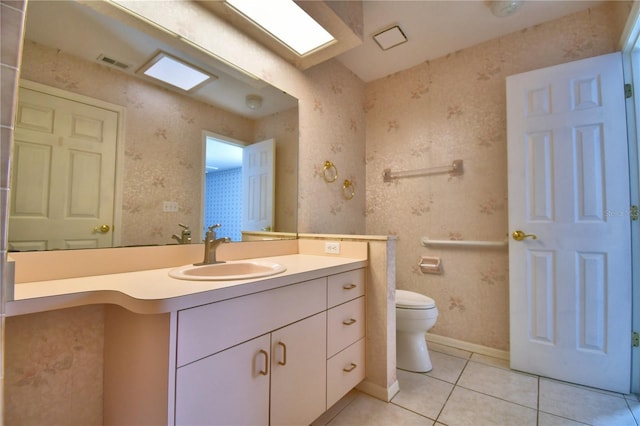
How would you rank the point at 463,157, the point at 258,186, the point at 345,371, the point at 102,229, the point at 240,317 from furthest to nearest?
the point at 463,157, the point at 258,186, the point at 345,371, the point at 102,229, the point at 240,317

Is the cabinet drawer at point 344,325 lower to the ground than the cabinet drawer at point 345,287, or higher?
lower

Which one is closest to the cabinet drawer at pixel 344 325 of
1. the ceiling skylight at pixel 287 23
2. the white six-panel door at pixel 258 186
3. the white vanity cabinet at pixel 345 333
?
the white vanity cabinet at pixel 345 333

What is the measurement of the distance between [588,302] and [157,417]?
2.28 metres

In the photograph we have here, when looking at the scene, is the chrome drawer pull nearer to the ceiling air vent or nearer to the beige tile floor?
the beige tile floor

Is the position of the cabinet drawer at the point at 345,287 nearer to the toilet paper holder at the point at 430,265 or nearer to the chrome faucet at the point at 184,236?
the chrome faucet at the point at 184,236

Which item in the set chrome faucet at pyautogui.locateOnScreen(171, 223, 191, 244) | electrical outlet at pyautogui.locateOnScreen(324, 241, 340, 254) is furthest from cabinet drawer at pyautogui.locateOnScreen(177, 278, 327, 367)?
chrome faucet at pyautogui.locateOnScreen(171, 223, 191, 244)

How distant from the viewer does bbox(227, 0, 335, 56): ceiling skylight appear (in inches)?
62.1

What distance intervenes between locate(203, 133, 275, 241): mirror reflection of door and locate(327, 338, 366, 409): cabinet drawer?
0.85 meters

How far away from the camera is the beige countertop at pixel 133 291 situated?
0.76m

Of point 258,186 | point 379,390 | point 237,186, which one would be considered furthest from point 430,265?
point 237,186

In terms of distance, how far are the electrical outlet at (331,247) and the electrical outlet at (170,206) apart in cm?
88

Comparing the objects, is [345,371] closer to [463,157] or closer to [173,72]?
[173,72]

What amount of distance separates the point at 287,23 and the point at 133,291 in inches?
66.9

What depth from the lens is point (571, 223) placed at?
1.76 meters
